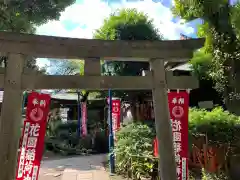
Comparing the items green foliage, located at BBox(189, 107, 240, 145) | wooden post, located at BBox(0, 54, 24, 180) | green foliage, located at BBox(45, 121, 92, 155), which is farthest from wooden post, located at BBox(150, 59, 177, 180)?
green foliage, located at BBox(45, 121, 92, 155)

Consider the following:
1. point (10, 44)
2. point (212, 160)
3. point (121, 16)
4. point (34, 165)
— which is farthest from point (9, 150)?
point (121, 16)

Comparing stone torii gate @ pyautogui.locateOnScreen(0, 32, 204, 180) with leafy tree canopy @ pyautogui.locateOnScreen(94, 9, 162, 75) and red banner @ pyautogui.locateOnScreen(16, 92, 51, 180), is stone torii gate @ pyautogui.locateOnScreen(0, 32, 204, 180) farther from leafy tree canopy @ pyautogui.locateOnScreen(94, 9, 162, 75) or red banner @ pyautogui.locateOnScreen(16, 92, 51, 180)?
leafy tree canopy @ pyautogui.locateOnScreen(94, 9, 162, 75)

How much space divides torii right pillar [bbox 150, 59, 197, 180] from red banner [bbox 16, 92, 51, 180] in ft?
7.20

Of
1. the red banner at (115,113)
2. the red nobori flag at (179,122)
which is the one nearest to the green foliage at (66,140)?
the red banner at (115,113)

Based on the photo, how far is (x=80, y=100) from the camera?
20.0 metres

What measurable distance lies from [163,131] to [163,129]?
0.13ft

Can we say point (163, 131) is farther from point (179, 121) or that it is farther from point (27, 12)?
point (27, 12)

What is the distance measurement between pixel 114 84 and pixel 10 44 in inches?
79.1

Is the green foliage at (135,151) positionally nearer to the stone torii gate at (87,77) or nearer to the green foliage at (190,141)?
the green foliage at (190,141)

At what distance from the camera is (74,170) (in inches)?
429

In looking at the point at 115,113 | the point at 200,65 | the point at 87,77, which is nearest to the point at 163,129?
the point at 87,77

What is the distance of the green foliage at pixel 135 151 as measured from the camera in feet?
27.0

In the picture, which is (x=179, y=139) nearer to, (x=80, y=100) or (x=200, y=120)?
(x=200, y=120)

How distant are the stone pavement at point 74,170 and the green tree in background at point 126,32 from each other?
4.14 metres
